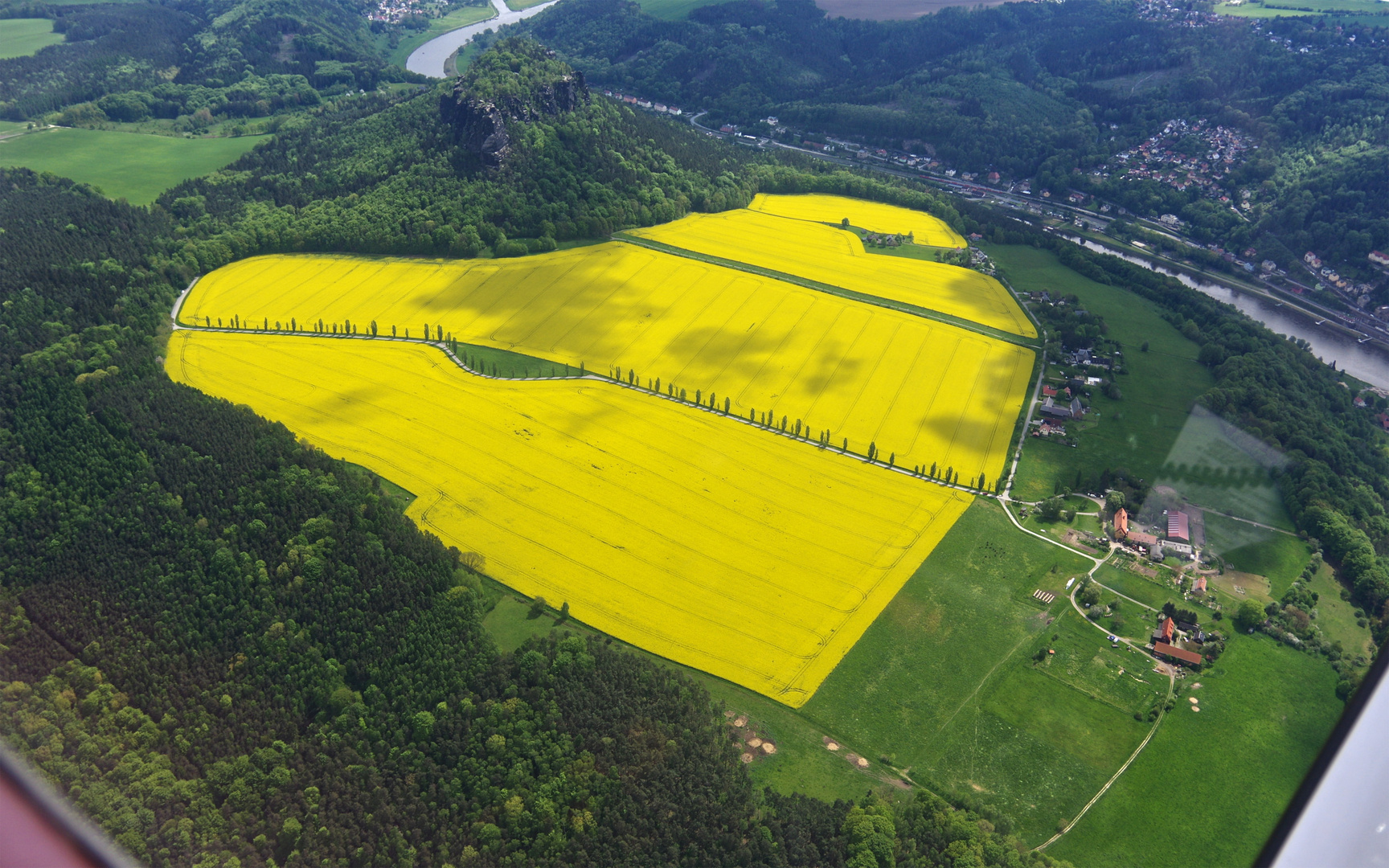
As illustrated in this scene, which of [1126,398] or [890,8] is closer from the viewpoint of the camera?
[1126,398]

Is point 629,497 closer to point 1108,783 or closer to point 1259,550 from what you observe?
point 1108,783

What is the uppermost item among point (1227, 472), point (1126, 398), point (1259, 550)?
point (1126, 398)

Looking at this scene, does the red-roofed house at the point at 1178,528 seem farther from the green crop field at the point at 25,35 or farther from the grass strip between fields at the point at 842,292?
the green crop field at the point at 25,35

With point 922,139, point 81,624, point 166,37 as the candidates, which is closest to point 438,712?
point 81,624

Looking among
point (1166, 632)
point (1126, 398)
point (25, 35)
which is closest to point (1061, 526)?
point (1166, 632)

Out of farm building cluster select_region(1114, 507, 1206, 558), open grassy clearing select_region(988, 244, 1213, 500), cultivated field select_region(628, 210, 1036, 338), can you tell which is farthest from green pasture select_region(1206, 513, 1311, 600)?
cultivated field select_region(628, 210, 1036, 338)

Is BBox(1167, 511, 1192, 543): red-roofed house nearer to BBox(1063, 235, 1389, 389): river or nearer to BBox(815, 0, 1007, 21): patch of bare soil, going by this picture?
BBox(1063, 235, 1389, 389): river
